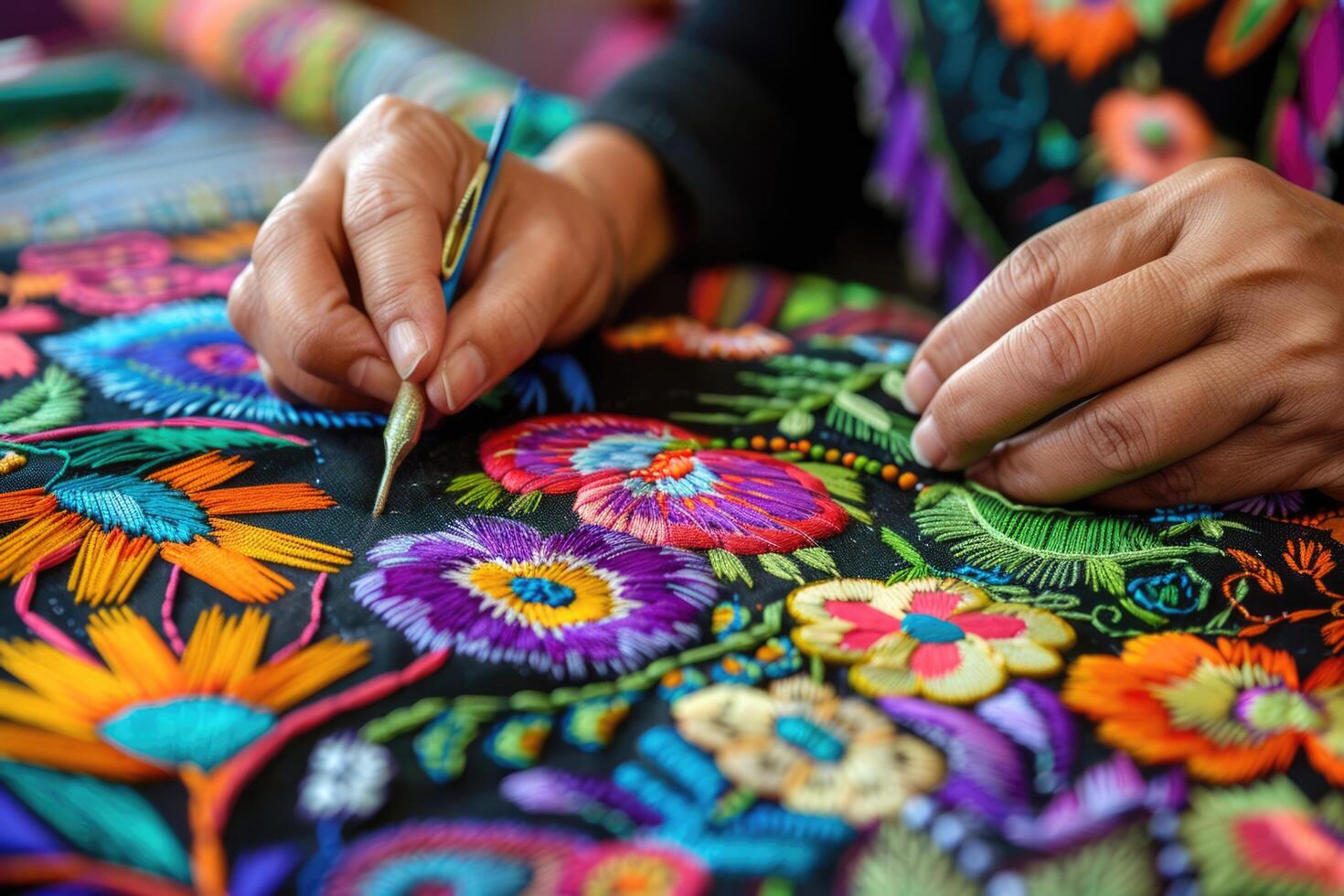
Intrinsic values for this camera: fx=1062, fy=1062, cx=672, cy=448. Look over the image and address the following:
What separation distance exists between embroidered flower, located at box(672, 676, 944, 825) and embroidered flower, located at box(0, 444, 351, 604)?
17cm

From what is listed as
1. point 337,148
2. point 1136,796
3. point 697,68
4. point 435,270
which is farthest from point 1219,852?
point 697,68

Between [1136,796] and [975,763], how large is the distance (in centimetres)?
5

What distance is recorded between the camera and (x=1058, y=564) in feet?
1.42

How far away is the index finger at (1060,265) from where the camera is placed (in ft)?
1.51

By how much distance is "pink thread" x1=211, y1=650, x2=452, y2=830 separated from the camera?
0.99ft

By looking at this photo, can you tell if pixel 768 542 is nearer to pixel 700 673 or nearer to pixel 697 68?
pixel 700 673

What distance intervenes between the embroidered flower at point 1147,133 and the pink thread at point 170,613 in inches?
24.6

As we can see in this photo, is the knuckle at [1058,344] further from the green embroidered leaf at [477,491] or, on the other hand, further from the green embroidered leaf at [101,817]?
the green embroidered leaf at [101,817]

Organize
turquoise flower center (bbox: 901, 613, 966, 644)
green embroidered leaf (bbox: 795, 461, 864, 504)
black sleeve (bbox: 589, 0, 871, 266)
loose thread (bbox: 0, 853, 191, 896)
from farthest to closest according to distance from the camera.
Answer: black sleeve (bbox: 589, 0, 871, 266) → green embroidered leaf (bbox: 795, 461, 864, 504) → turquoise flower center (bbox: 901, 613, 966, 644) → loose thread (bbox: 0, 853, 191, 896)

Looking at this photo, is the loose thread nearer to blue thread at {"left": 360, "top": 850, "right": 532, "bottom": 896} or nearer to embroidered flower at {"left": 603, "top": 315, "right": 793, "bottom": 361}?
blue thread at {"left": 360, "top": 850, "right": 532, "bottom": 896}

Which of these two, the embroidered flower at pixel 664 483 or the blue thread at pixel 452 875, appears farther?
the embroidered flower at pixel 664 483

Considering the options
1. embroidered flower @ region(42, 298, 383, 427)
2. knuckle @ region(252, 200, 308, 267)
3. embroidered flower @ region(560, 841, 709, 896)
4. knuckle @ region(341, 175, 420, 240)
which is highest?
knuckle @ region(341, 175, 420, 240)

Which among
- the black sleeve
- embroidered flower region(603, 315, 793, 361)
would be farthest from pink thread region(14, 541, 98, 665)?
the black sleeve

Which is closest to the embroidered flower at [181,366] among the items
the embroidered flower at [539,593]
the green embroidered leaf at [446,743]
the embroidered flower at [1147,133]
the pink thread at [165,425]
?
the pink thread at [165,425]
